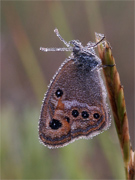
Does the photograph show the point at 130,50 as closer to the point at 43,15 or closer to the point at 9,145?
the point at 43,15

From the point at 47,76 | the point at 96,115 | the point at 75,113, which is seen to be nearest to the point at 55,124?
the point at 75,113

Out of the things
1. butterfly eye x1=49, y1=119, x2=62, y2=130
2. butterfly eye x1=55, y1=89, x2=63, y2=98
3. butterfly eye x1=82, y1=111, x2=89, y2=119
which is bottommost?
butterfly eye x1=49, y1=119, x2=62, y2=130

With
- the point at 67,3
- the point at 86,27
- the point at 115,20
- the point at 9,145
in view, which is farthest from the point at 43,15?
the point at 9,145

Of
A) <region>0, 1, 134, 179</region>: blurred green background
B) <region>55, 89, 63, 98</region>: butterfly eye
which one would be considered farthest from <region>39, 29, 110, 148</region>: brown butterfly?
<region>0, 1, 134, 179</region>: blurred green background

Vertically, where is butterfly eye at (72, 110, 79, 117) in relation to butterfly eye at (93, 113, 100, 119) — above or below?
above

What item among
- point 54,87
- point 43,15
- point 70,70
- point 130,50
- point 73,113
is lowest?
point 73,113

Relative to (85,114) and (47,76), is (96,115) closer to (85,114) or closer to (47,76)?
(85,114)

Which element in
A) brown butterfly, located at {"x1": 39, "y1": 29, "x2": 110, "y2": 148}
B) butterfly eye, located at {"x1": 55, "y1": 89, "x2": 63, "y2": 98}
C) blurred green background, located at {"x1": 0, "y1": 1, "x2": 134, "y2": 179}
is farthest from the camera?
blurred green background, located at {"x1": 0, "y1": 1, "x2": 134, "y2": 179}

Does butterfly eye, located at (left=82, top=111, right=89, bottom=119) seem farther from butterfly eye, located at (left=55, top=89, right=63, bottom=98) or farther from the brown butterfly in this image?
butterfly eye, located at (left=55, top=89, right=63, bottom=98)
